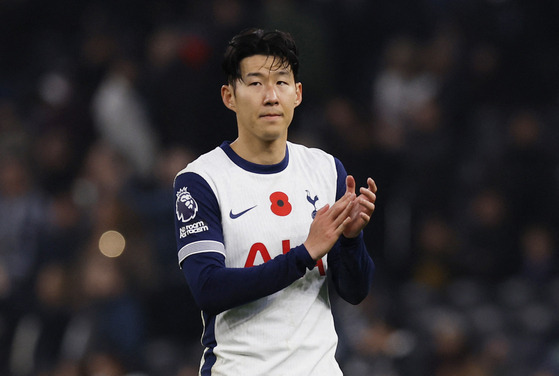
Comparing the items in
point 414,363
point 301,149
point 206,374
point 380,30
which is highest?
point 380,30

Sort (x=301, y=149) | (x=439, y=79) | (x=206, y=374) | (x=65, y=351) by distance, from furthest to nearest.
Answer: (x=439, y=79) → (x=65, y=351) → (x=301, y=149) → (x=206, y=374)

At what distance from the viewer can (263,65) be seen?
351 cm

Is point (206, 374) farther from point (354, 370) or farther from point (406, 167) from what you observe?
point (406, 167)

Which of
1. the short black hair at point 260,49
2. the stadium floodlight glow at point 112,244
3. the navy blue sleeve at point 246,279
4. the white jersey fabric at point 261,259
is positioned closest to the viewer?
the navy blue sleeve at point 246,279

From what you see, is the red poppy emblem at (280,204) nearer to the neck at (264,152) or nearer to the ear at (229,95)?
the neck at (264,152)

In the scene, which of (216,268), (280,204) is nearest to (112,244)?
(280,204)

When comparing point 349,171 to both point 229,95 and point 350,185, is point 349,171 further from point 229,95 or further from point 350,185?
point 350,185

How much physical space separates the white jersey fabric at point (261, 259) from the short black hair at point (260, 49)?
0.37 m

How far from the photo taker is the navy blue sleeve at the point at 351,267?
348cm

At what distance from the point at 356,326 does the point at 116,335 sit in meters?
1.77

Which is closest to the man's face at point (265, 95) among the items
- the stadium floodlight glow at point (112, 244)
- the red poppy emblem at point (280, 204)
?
the red poppy emblem at point (280, 204)

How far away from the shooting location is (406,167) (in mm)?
7598

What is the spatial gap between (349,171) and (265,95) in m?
3.80

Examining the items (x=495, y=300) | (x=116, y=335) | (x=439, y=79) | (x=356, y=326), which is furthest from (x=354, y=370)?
(x=439, y=79)
